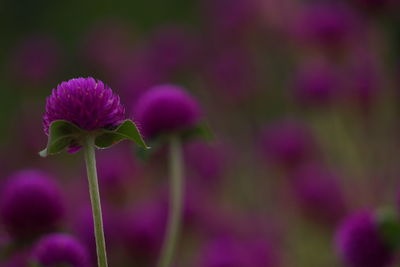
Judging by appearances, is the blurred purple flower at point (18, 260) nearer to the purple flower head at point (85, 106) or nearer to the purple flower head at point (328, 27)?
the purple flower head at point (85, 106)

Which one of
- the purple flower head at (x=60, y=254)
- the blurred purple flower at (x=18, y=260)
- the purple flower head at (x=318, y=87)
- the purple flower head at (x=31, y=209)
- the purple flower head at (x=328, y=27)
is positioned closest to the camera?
the purple flower head at (x=60, y=254)

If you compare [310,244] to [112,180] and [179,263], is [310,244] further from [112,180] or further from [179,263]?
[112,180]

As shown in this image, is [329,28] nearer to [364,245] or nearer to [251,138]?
[251,138]

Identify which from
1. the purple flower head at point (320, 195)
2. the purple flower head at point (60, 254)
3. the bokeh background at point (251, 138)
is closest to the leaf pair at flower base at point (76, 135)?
the purple flower head at point (60, 254)

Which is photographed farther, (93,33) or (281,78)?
(93,33)

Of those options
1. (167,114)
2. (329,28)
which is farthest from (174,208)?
(329,28)

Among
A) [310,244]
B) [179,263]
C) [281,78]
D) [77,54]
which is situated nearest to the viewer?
[179,263]

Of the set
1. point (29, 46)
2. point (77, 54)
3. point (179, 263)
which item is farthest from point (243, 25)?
point (77, 54)
